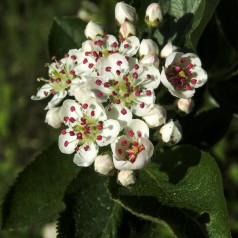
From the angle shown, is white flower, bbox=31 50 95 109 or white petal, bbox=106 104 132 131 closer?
white petal, bbox=106 104 132 131

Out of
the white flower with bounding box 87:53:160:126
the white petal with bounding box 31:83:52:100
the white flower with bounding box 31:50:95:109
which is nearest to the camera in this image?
the white flower with bounding box 87:53:160:126

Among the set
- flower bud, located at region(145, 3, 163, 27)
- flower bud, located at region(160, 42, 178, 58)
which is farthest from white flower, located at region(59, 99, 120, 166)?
flower bud, located at region(145, 3, 163, 27)

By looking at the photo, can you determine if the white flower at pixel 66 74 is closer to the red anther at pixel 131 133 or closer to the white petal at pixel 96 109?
the white petal at pixel 96 109

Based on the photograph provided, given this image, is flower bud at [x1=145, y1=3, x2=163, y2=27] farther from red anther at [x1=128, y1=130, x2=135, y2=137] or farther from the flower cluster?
red anther at [x1=128, y1=130, x2=135, y2=137]

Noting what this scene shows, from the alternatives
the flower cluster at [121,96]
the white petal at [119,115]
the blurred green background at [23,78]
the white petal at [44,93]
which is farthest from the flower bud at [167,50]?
the blurred green background at [23,78]

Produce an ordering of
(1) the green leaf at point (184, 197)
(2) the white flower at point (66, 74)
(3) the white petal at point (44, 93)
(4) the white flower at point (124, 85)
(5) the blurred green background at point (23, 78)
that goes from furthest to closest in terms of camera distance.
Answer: (5) the blurred green background at point (23, 78)
(3) the white petal at point (44, 93)
(2) the white flower at point (66, 74)
(4) the white flower at point (124, 85)
(1) the green leaf at point (184, 197)

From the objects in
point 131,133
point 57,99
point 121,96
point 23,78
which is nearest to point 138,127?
point 131,133

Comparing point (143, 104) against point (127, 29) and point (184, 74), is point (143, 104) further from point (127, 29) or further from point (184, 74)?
point (127, 29)
